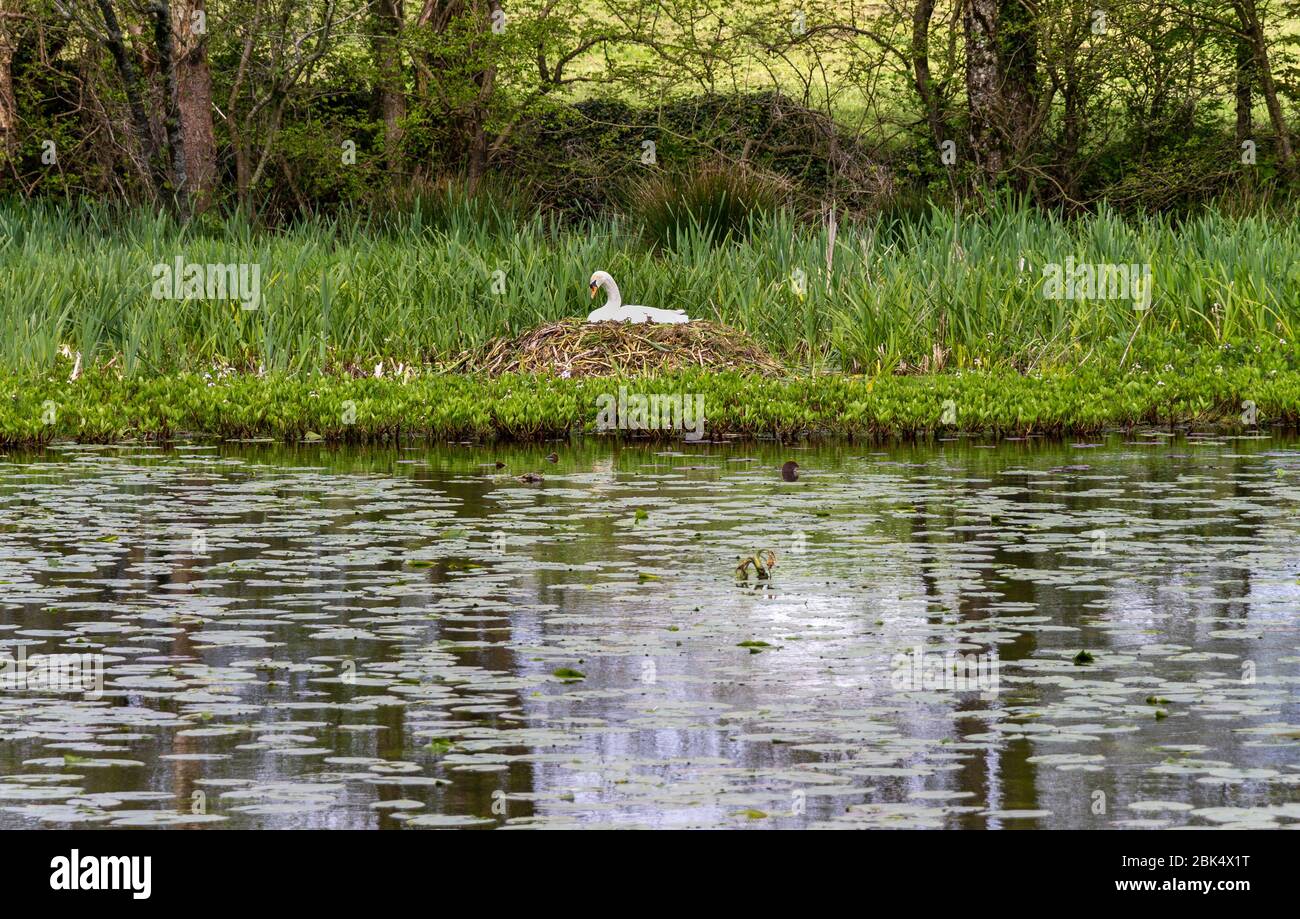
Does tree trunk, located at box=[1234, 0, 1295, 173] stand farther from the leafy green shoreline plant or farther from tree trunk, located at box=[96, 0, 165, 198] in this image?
tree trunk, located at box=[96, 0, 165, 198]

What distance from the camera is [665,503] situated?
10.8 metres

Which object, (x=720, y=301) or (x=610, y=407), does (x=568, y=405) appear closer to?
(x=610, y=407)

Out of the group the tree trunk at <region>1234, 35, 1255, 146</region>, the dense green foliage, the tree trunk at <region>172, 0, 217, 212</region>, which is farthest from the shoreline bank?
the tree trunk at <region>1234, 35, 1255, 146</region>

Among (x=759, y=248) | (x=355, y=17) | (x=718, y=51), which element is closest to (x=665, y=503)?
(x=759, y=248)

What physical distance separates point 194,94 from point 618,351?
38.0ft

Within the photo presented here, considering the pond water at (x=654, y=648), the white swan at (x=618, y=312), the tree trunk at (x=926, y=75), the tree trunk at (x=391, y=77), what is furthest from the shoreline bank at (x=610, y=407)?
the tree trunk at (x=391, y=77)

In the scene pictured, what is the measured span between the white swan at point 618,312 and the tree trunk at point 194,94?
10.2m

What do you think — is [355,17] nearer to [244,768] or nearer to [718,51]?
[718,51]

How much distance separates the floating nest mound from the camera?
16.4 m

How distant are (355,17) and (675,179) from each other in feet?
17.9

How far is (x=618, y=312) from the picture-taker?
16922mm

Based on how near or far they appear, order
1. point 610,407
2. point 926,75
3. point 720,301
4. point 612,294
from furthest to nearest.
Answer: point 926,75 → point 720,301 → point 612,294 → point 610,407

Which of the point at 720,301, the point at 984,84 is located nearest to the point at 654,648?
the point at 720,301
